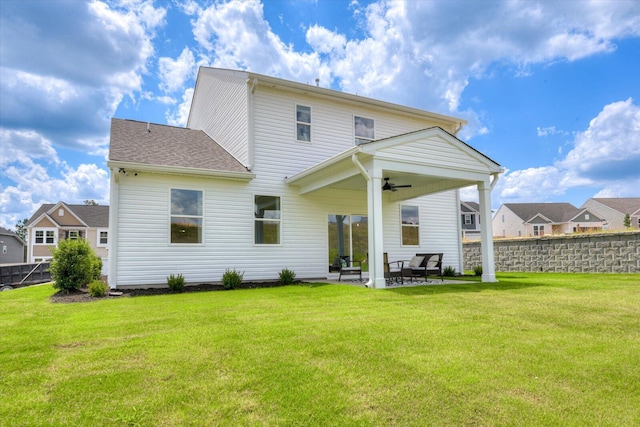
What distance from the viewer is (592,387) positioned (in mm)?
2850

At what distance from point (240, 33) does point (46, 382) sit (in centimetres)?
1233

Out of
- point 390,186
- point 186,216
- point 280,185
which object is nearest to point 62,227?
point 186,216

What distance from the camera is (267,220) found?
11.2 metres

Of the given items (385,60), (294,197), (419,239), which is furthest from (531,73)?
(294,197)

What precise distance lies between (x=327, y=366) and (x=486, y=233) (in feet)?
27.3

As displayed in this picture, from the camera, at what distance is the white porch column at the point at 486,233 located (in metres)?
10.1

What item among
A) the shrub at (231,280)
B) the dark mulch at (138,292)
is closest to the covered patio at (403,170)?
the dark mulch at (138,292)

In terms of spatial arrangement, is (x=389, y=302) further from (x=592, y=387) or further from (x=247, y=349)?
(x=592, y=387)

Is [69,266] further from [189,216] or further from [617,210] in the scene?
[617,210]

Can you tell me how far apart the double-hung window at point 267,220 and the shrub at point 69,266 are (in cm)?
444

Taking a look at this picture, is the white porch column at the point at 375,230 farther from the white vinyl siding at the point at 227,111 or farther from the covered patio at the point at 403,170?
the white vinyl siding at the point at 227,111

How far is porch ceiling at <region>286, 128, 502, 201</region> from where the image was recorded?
337 inches

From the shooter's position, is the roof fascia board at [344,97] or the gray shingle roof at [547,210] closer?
the roof fascia board at [344,97]

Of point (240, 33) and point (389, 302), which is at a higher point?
point (240, 33)
